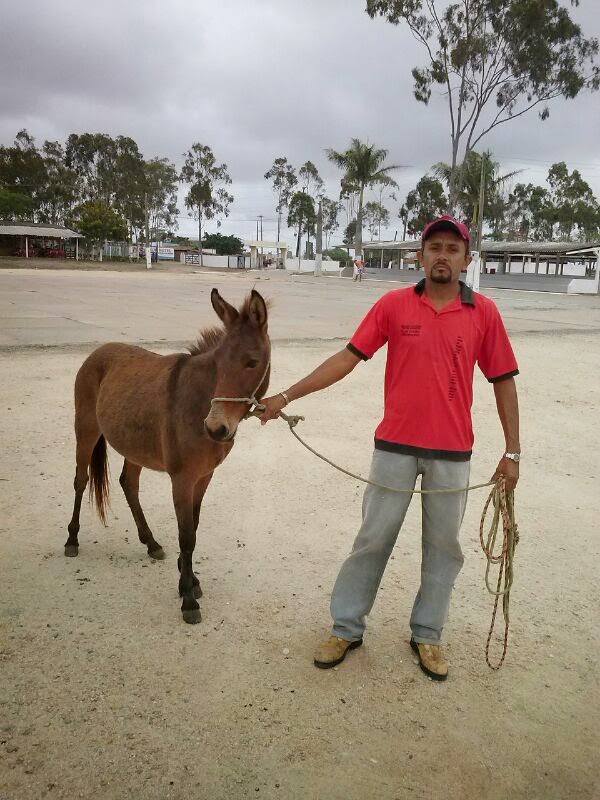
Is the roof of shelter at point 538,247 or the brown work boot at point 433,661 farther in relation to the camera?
the roof of shelter at point 538,247

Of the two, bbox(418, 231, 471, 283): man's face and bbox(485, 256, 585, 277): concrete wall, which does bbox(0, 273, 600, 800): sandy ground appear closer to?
bbox(418, 231, 471, 283): man's face

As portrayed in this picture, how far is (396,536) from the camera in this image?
279 centimetres

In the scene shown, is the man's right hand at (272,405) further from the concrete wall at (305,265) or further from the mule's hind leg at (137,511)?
the concrete wall at (305,265)

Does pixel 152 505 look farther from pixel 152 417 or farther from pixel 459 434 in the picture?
pixel 459 434

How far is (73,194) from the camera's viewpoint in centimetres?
7400

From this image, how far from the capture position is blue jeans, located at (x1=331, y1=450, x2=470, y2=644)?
2.69m

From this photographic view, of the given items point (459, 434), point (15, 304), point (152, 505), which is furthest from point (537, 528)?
point (15, 304)

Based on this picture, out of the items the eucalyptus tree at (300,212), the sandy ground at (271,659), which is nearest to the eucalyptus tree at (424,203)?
the eucalyptus tree at (300,212)

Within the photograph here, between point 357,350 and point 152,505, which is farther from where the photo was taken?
point 152,505

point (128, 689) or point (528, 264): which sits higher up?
point (528, 264)

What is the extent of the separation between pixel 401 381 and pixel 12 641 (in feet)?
7.18

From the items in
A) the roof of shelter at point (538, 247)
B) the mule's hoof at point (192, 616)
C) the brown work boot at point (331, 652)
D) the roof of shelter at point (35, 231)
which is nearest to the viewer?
the brown work boot at point (331, 652)

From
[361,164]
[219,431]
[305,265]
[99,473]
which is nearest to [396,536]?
[219,431]

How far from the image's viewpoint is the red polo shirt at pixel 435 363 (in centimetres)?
259
